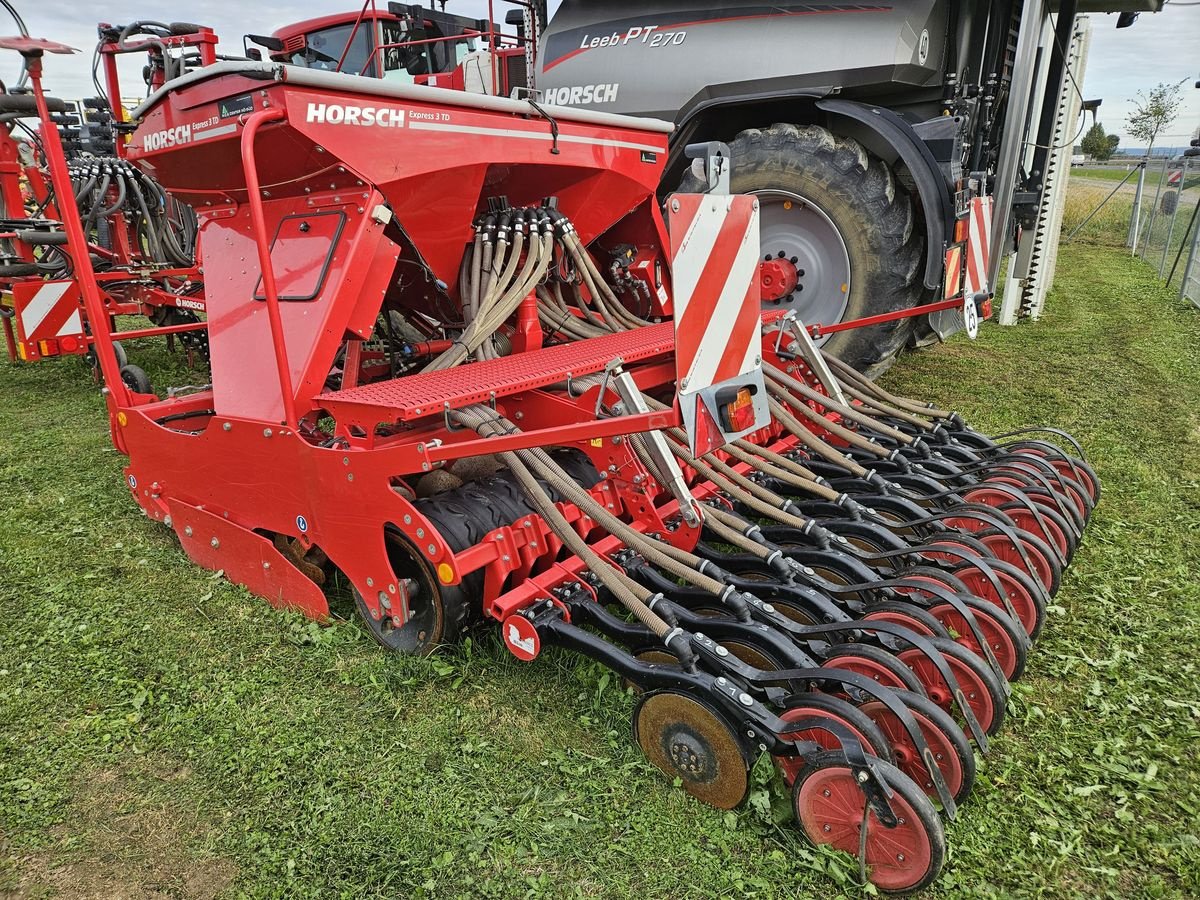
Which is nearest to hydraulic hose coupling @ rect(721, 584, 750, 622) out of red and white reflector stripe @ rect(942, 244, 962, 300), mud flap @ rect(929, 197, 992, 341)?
mud flap @ rect(929, 197, 992, 341)

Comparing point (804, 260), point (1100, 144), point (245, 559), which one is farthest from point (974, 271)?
point (1100, 144)

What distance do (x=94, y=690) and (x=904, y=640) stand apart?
2.45 m

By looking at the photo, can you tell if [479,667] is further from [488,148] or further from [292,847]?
[488,148]

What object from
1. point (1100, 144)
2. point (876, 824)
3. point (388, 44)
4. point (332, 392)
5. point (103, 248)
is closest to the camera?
point (876, 824)

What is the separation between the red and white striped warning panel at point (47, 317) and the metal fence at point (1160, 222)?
10.7 metres

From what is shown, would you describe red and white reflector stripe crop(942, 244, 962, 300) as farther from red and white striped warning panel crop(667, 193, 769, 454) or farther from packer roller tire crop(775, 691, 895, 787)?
packer roller tire crop(775, 691, 895, 787)

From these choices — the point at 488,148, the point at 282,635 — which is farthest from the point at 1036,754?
the point at 488,148

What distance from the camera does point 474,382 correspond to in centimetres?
256

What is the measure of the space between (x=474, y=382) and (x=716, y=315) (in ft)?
2.86

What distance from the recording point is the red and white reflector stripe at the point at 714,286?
1.96 metres

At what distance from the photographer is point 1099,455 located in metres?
4.25

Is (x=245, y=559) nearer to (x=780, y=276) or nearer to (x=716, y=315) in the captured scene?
(x=716, y=315)

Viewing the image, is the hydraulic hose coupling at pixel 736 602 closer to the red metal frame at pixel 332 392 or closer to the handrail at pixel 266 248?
the red metal frame at pixel 332 392

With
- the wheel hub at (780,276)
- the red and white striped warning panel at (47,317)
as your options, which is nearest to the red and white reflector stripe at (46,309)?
the red and white striped warning panel at (47,317)
